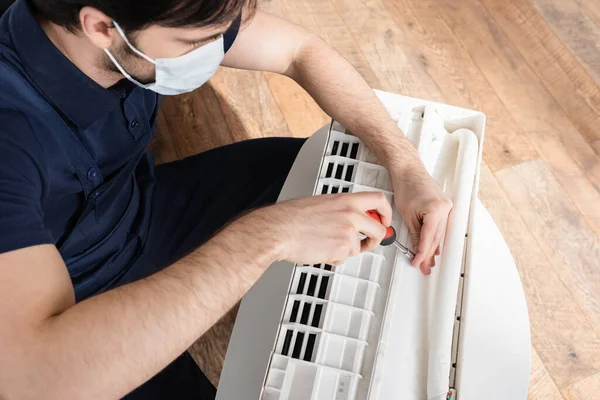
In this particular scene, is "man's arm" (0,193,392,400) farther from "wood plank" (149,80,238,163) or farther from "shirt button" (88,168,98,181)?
"wood plank" (149,80,238,163)

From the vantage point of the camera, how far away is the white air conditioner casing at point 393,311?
2.25 ft

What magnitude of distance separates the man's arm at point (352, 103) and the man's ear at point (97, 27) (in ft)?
0.90

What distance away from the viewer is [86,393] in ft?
1.94

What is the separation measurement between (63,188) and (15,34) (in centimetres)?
20

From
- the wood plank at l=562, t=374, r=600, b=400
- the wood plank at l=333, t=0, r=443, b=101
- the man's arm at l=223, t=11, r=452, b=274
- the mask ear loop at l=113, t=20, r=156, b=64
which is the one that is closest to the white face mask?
the mask ear loop at l=113, t=20, r=156, b=64

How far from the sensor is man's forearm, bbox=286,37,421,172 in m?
0.85

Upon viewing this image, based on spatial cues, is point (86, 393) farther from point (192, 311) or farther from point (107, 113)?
point (107, 113)

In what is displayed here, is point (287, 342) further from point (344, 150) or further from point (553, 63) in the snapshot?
point (553, 63)

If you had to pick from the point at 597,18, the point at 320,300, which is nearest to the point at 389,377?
the point at 320,300

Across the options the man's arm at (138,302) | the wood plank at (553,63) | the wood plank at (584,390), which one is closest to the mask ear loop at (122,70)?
the man's arm at (138,302)

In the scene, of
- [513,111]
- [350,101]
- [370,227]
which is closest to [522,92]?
[513,111]

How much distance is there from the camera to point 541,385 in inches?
50.1

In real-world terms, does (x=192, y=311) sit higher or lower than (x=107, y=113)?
lower

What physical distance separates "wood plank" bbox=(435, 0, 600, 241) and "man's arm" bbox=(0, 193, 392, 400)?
1017 mm
